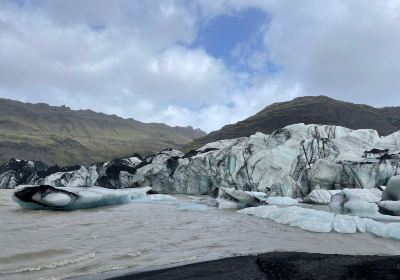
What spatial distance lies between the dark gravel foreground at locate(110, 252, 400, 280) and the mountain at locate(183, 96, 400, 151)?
91760 mm

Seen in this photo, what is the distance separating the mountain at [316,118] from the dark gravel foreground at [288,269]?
3613 inches

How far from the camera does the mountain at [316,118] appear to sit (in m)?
103

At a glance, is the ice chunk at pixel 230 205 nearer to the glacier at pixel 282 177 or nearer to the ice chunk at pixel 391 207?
the glacier at pixel 282 177

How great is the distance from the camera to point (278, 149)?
4109 cm

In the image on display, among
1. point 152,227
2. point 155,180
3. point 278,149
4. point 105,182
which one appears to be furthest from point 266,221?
point 105,182

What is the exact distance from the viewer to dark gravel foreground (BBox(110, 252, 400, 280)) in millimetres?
8852

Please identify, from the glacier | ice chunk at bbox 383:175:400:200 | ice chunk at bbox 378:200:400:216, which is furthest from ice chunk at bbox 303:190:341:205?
ice chunk at bbox 378:200:400:216

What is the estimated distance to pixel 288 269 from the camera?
938cm

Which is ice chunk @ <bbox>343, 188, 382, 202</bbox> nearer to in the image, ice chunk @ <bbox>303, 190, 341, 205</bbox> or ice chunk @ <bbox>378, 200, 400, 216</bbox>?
ice chunk @ <bbox>378, 200, 400, 216</bbox>

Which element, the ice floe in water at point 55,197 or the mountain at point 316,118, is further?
the mountain at point 316,118

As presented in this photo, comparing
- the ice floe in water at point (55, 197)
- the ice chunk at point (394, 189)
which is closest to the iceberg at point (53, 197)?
the ice floe in water at point (55, 197)

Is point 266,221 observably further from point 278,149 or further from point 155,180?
point 155,180

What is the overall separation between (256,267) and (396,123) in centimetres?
10449

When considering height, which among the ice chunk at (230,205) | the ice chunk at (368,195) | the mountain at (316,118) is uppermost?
the mountain at (316,118)
